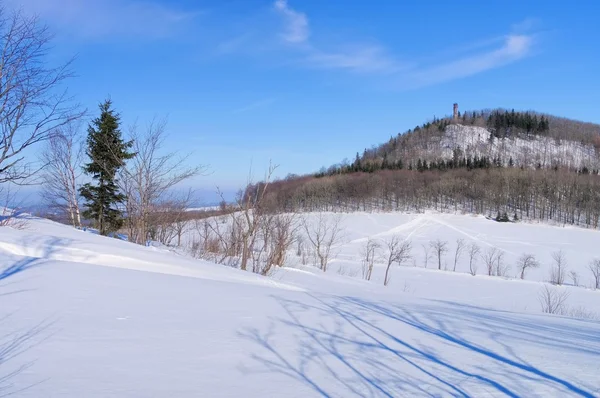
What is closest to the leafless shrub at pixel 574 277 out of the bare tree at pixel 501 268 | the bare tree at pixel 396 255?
the bare tree at pixel 501 268

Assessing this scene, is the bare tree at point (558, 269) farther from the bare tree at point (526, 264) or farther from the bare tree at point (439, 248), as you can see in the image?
the bare tree at point (439, 248)

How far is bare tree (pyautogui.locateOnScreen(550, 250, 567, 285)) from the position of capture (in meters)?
37.0

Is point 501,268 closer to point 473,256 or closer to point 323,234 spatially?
point 473,256

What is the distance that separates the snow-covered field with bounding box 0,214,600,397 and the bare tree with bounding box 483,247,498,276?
38.8m

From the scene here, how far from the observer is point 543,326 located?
6027 mm

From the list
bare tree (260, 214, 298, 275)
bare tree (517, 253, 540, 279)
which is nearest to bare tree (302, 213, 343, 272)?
bare tree (260, 214, 298, 275)

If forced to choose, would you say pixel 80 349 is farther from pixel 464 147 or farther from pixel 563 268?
pixel 464 147

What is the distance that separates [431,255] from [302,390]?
48.5m

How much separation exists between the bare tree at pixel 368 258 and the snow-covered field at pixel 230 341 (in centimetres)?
2828

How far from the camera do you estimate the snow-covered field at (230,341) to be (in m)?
3.08

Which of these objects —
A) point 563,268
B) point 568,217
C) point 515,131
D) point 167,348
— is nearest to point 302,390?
point 167,348

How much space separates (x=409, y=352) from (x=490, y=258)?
4484 cm

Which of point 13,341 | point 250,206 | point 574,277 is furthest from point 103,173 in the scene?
point 574,277

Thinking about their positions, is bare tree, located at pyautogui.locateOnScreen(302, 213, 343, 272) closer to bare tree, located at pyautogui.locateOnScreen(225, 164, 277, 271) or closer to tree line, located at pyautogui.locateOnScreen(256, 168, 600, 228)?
tree line, located at pyautogui.locateOnScreen(256, 168, 600, 228)
